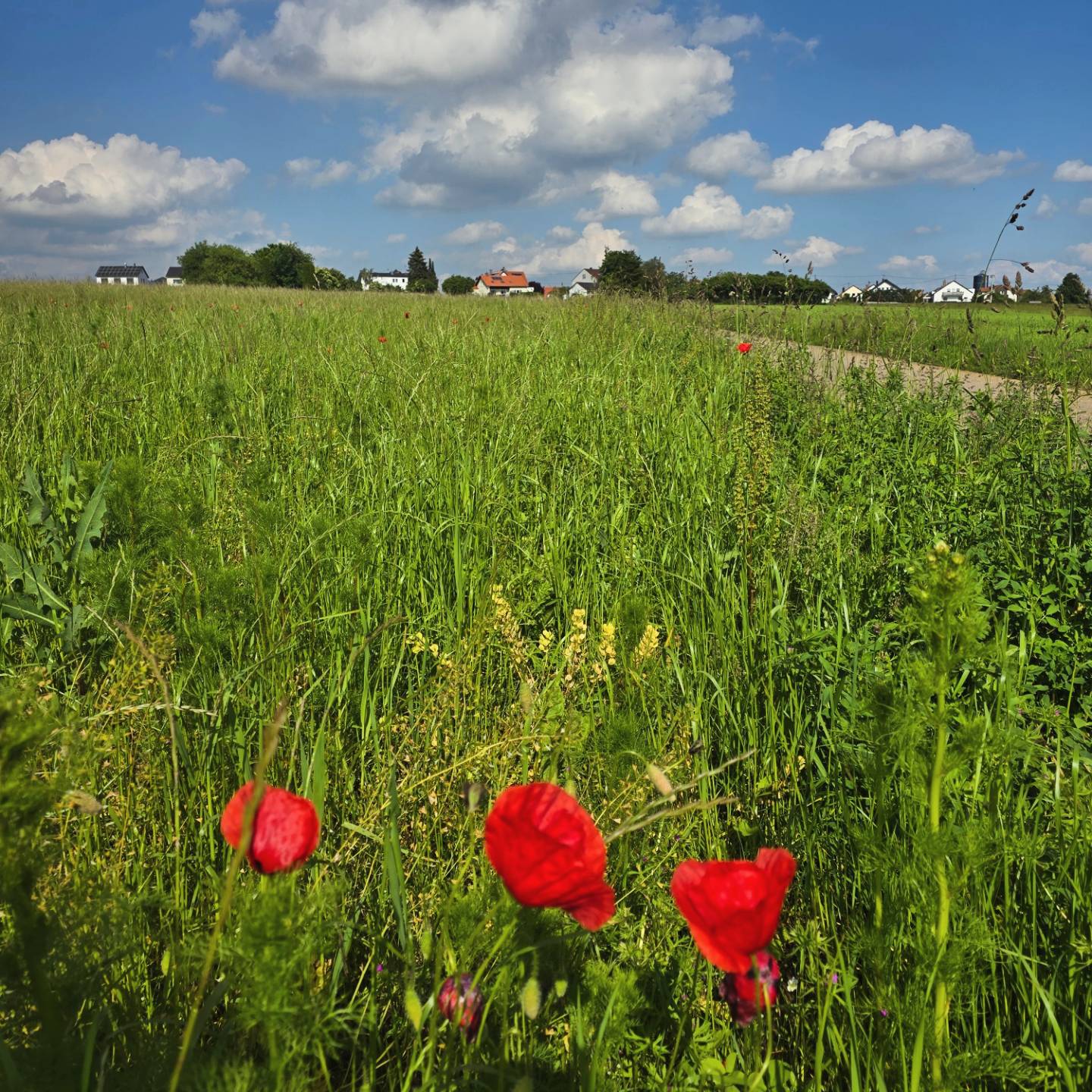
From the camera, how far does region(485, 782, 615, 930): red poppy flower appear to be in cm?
66

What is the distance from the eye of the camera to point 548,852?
0.66m

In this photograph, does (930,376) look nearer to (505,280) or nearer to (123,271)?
(505,280)

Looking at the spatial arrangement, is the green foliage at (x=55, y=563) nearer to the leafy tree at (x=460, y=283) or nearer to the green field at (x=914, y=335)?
the green field at (x=914, y=335)

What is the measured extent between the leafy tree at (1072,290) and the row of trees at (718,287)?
3.22m

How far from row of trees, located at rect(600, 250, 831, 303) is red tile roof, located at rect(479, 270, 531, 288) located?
204ft

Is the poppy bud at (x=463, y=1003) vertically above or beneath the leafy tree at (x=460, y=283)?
beneath

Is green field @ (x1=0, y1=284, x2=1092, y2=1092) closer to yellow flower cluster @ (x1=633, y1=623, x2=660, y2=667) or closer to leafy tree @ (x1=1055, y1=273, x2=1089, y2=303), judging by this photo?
yellow flower cluster @ (x1=633, y1=623, x2=660, y2=667)

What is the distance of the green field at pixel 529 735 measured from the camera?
83 cm

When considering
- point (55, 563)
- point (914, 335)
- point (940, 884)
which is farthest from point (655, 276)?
point (940, 884)

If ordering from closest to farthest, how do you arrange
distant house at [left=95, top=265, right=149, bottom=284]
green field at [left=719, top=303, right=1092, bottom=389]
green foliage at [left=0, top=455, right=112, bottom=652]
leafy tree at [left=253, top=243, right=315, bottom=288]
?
green foliage at [left=0, top=455, right=112, bottom=652] → green field at [left=719, top=303, right=1092, bottom=389] → leafy tree at [left=253, top=243, right=315, bottom=288] → distant house at [left=95, top=265, right=149, bottom=284]

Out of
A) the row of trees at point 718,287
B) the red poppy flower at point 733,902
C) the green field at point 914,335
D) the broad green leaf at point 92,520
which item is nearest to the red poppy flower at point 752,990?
the red poppy flower at point 733,902

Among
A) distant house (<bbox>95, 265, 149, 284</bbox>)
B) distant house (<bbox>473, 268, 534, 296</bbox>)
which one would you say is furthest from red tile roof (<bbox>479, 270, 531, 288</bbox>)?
distant house (<bbox>95, 265, 149, 284</bbox>)

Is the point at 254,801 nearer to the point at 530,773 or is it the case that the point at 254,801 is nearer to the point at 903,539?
the point at 530,773

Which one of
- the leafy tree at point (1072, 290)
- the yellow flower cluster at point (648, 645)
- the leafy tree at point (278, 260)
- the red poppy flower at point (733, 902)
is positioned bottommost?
the red poppy flower at point (733, 902)
